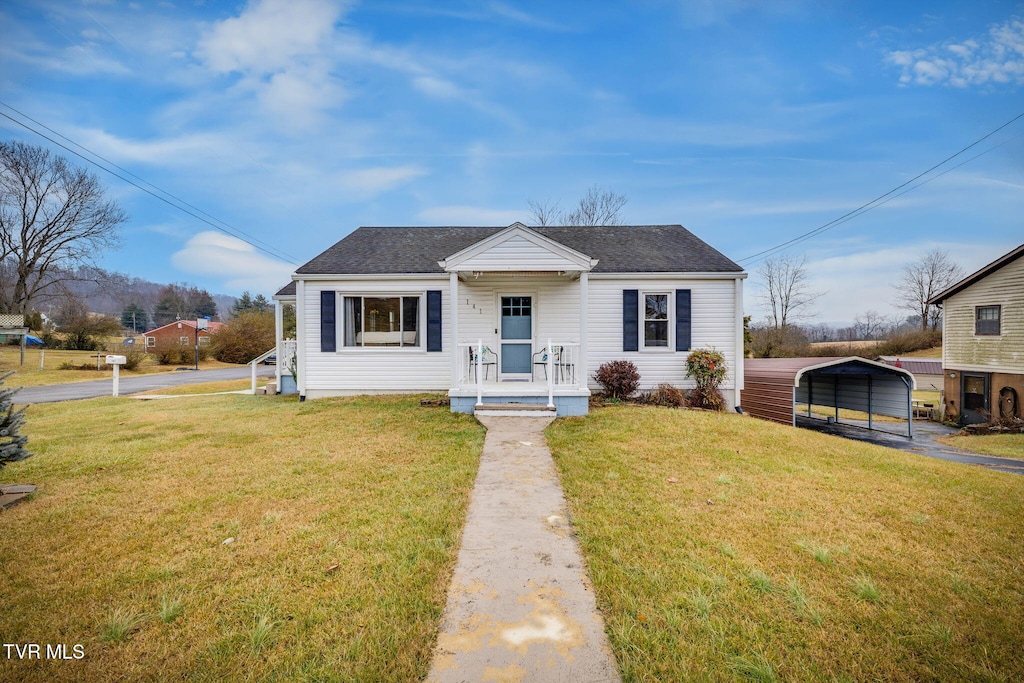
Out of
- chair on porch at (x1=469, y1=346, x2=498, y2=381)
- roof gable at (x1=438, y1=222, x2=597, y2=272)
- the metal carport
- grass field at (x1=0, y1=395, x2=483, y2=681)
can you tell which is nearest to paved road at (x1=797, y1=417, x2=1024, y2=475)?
the metal carport

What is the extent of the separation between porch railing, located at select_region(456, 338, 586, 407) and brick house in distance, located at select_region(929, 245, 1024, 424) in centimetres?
1791

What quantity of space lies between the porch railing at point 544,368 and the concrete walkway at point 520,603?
4068 mm

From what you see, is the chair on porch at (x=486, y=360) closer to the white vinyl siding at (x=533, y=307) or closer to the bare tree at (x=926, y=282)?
the white vinyl siding at (x=533, y=307)

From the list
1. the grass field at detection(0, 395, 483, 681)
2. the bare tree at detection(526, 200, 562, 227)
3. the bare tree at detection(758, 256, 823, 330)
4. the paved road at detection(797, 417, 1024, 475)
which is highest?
the bare tree at detection(526, 200, 562, 227)

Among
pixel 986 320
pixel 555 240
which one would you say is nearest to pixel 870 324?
pixel 986 320

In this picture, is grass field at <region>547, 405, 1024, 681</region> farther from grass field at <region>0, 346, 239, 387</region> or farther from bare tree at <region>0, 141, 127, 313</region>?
bare tree at <region>0, 141, 127, 313</region>

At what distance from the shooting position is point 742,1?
11656 millimetres

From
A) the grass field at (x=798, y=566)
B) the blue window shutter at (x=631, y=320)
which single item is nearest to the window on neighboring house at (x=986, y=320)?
the grass field at (x=798, y=566)

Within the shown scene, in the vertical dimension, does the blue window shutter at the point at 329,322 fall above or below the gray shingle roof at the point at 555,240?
below

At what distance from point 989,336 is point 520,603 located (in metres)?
23.2

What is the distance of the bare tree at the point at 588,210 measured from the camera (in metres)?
24.0

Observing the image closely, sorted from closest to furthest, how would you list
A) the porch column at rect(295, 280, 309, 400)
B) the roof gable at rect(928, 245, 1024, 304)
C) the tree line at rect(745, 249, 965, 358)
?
the porch column at rect(295, 280, 309, 400)
the roof gable at rect(928, 245, 1024, 304)
the tree line at rect(745, 249, 965, 358)

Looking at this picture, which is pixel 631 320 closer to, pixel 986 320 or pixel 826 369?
pixel 826 369

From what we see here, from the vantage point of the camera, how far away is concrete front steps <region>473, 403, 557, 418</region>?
27.8ft
